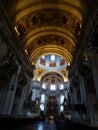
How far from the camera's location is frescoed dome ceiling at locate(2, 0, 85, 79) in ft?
36.7

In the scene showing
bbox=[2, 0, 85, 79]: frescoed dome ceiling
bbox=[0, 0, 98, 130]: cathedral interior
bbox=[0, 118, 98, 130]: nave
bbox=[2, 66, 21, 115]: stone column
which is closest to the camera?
bbox=[0, 118, 98, 130]: nave

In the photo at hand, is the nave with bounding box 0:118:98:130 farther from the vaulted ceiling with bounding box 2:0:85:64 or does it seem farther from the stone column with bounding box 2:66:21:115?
the vaulted ceiling with bounding box 2:0:85:64

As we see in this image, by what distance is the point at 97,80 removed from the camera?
7277mm

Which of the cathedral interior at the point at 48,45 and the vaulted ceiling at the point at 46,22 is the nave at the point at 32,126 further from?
the vaulted ceiling at the point at 46,22

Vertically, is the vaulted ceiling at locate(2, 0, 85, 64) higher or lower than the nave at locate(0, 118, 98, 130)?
higher

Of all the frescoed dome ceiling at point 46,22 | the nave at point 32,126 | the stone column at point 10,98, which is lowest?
the nave at point 32,126

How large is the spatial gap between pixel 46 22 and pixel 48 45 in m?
4.75

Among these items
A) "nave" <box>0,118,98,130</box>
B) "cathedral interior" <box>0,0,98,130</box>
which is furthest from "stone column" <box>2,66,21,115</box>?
"nave" <box>0,118,98,130</box>

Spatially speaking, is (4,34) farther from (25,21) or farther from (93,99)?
(93,99)

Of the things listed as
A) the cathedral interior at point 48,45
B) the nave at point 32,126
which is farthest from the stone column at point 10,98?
the nave at point 32,126

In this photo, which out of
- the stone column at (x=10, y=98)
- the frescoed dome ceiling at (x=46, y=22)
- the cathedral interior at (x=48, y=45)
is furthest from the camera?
the frescoed dome ceiling at (x=46, y=22)

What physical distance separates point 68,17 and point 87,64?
21.0ft

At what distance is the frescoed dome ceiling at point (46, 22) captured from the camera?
36.7 ft

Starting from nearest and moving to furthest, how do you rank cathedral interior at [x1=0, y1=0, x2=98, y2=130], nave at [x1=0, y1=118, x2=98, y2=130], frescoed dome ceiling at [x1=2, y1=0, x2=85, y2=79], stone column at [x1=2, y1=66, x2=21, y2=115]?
nave at [x1=0, y1=118, x2=98, y2=130] → cathedral interior at [x1=0, y1=0, x2=98, y2=130] → stone column at [x1=2, y1=66, x2=21, y2=115] → frescoed dome ceiling at [x1=2, y1=0, x2=85, y2=79]
